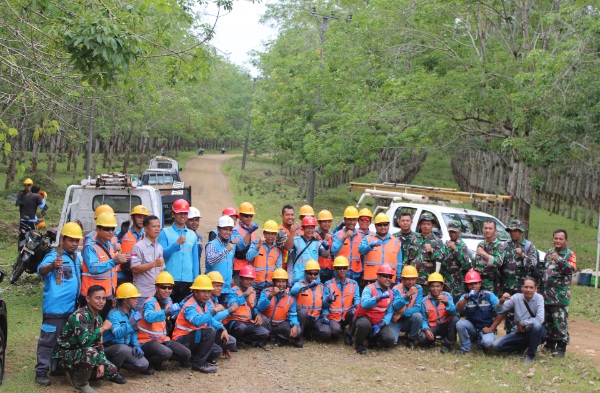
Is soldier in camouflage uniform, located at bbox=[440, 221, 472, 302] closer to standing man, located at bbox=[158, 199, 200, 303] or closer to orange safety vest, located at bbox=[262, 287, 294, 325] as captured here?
orange safety vest, located at bbox=[262, 287, 294, 325]

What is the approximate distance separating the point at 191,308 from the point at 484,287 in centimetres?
447

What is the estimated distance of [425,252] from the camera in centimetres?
1022

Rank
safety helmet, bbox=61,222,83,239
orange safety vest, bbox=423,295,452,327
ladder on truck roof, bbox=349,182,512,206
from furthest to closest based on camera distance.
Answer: ladder on truck roof, bbox=349,182,512,206 → orange safety vest, bbox=423,295,452,327 → safety helmet, bbox=61,222,83,239

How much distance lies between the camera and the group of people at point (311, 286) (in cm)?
803

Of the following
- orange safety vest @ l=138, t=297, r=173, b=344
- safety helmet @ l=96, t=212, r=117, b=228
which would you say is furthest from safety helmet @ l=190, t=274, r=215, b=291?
safety helmet @ l=96, t=212, r=117, b=228

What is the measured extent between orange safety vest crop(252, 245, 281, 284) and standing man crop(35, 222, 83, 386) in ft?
9.43

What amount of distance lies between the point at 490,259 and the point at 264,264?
10.7 ft

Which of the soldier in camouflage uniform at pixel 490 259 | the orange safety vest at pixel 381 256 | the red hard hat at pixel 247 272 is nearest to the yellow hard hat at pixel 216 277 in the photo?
the red hard hat at pixel 247 272

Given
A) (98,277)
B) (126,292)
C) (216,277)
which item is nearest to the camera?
(126,292)

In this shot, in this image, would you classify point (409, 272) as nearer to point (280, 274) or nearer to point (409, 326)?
point (409, 326)

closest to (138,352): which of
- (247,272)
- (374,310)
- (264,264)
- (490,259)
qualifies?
(247,272)

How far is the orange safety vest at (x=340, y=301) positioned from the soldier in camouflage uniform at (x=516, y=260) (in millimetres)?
2270

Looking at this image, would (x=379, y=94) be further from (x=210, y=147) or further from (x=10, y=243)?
(x=210, y=147)

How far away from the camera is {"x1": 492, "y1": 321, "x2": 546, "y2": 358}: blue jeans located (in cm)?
908
